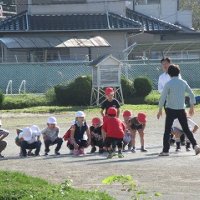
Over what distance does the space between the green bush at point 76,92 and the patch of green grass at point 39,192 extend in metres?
20.7

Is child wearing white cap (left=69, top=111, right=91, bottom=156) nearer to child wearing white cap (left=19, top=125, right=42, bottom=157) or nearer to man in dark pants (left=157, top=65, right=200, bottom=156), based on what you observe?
child wearing white cap (left=19, top=125, right=42, bottom=157)

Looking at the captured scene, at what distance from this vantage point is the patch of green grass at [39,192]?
9203 mm

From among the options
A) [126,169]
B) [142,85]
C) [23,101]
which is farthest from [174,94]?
[142,85]

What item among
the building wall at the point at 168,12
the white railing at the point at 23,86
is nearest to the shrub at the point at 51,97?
the white railing at the point at 23,86

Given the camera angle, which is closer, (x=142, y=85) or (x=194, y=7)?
(x=142, y=85)

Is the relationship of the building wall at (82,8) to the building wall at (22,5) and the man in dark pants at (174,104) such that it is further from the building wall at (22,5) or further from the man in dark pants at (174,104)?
the man in dark pants at (174,104)

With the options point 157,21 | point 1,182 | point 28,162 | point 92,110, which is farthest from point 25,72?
point 1,182

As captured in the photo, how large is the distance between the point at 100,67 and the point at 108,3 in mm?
20200

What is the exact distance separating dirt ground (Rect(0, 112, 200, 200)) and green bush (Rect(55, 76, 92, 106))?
43.9ft

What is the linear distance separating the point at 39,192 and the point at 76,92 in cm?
2202

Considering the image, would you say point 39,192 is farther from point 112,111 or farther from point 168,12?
point 168,12

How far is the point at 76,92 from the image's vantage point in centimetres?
3156

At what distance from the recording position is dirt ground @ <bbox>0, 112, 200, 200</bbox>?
11.2 m

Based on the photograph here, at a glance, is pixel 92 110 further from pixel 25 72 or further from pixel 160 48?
pixel 160 48
